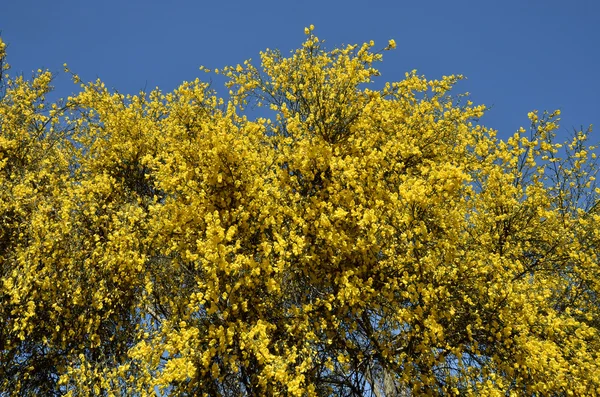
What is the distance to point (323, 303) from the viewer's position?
7168mm

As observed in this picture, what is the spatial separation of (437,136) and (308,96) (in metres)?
2.96

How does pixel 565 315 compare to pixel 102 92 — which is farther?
pixel 102 92

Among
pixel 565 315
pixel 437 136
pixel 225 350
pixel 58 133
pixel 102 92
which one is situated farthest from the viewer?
pixel 102 92

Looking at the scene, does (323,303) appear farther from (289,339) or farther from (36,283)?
(36,283)

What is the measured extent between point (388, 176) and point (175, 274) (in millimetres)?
4244

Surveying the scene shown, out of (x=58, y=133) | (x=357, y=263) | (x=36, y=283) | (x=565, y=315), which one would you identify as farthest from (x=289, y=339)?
(x=58, y=133)

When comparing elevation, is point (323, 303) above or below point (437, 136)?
below

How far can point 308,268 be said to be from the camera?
303 inches

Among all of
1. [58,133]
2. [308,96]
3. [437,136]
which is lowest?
[437,136]

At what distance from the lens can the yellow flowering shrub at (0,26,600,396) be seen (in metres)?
6.42

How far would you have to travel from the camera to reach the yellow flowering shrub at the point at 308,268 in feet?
21.1

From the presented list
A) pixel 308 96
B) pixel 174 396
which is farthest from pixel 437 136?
pixel 174 396

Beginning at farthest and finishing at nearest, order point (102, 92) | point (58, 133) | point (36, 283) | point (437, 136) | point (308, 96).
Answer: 1. point (102, 92)
2. point (58, 133)
3. point (437, 136)
4. point (308, 96)
5. point (36, 283)

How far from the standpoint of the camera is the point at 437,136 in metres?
9.75
